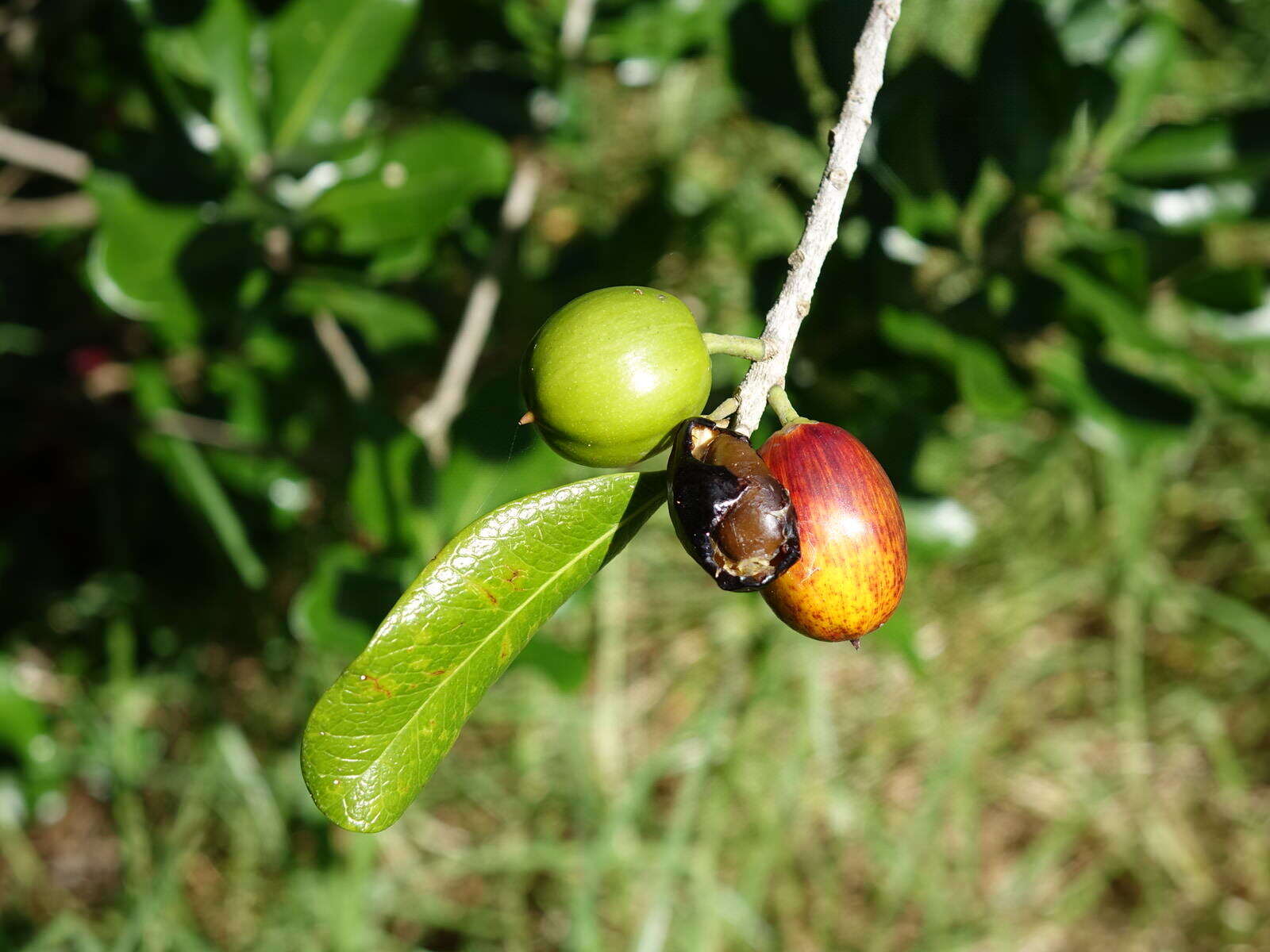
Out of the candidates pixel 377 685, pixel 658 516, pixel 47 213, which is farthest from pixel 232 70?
pixel 658 516

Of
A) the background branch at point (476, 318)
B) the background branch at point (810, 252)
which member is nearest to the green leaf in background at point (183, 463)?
the background branch at point (476, 318)

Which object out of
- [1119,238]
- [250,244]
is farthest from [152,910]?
[1119,238]

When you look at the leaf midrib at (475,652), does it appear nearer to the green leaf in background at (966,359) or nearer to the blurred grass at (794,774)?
the green leaf in background at (966,359)

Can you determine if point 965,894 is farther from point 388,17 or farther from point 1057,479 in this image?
point 388,17

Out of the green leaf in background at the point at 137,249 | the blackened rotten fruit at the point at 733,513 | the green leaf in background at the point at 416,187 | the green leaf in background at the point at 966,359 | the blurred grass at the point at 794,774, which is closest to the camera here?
the blackened rotten fruit at the point at 733,513

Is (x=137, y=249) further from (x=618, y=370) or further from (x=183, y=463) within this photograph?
(x=618, y=370)

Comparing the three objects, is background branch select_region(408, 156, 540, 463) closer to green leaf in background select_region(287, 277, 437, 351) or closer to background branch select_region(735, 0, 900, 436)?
green leaf in background select_region(287, 277, 437, 351)

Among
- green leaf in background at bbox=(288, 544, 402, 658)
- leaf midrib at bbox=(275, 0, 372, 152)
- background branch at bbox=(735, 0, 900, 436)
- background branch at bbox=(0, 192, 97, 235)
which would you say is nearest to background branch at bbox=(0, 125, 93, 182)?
background branch at bbox=(0, 192, 97, 235)
